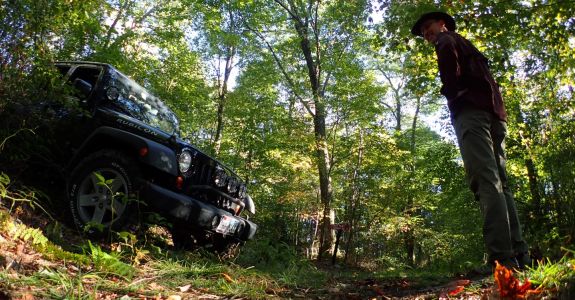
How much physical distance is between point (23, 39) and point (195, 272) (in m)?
2.95

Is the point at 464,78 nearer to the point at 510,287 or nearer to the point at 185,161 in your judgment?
the point at 510,287

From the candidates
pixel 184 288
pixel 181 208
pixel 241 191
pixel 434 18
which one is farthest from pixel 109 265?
pixel 434 18

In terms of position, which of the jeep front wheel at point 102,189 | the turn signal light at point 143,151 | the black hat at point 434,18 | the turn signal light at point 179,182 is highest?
the black hat at point 434,18

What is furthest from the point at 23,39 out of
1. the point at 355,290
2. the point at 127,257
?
the point at 355,290

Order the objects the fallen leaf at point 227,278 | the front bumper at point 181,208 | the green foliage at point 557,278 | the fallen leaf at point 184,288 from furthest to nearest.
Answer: the front bumper at point 181,208 < the fallen leaf at point 227,278 < the fallen leaf at point 184,288 < the green foliage at point 557,278

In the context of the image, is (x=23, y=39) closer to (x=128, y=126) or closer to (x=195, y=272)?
(x=128, y=126)

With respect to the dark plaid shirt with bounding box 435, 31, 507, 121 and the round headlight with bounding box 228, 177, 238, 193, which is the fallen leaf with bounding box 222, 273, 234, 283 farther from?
the dark plaid shirt with bounding box 435, 31, 507, 121

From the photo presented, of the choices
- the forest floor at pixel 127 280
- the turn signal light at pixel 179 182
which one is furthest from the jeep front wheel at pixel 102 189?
the turn signal light at pixel 179 182

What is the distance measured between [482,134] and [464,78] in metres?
0.51

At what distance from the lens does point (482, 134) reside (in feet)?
10.1

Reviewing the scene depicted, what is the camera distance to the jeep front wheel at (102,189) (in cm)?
380

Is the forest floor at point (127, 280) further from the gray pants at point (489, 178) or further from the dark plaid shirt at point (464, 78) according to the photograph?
the dark plaid shirt at point (464, 78)

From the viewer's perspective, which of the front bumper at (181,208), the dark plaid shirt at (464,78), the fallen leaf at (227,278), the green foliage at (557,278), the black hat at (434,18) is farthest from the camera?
the front bumper at (181,208)

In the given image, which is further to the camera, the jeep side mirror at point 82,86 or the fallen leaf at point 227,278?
the jeep side mirror at point 82,86
